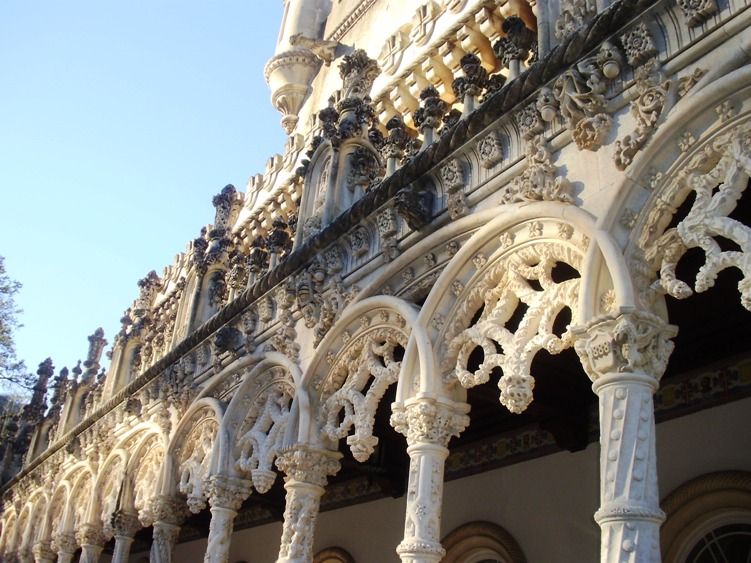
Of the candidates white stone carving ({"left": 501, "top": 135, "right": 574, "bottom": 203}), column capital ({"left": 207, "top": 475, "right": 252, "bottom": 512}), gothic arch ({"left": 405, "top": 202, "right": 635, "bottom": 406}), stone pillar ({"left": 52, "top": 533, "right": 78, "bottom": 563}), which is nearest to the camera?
gothic arch ({"left": 405, "top": 202, "right": 635, "bottom": 406})

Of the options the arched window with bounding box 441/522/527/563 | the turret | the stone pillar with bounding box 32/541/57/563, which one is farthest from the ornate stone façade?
the turret

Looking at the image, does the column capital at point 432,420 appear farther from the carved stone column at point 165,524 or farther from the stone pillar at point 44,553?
the stone pillar at point 44,553

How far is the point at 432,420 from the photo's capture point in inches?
281

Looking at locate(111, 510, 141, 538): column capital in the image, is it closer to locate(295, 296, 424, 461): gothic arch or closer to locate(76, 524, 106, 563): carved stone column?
locate(76, 524, 106, 563): carved stone column

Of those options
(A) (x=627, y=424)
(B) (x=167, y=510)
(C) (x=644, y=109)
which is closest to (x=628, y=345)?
(A) (x=627, y=424)

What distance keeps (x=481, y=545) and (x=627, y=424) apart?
5613 millimetres

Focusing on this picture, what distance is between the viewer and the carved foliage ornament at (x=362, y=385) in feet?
26.3

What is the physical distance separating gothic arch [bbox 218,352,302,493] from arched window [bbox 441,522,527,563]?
2541 mm

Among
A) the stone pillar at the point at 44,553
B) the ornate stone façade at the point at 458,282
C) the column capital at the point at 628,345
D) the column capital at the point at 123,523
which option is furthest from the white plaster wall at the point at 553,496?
the stone pillar at the point at 44,553

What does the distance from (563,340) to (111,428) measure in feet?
39.1

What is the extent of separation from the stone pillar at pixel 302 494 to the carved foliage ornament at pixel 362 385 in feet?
0.99

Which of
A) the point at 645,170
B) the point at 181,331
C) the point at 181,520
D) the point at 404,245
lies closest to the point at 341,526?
the point at 181,520

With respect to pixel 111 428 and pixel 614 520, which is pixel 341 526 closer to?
pixel 111 428

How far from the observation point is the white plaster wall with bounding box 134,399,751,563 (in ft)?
27.3
